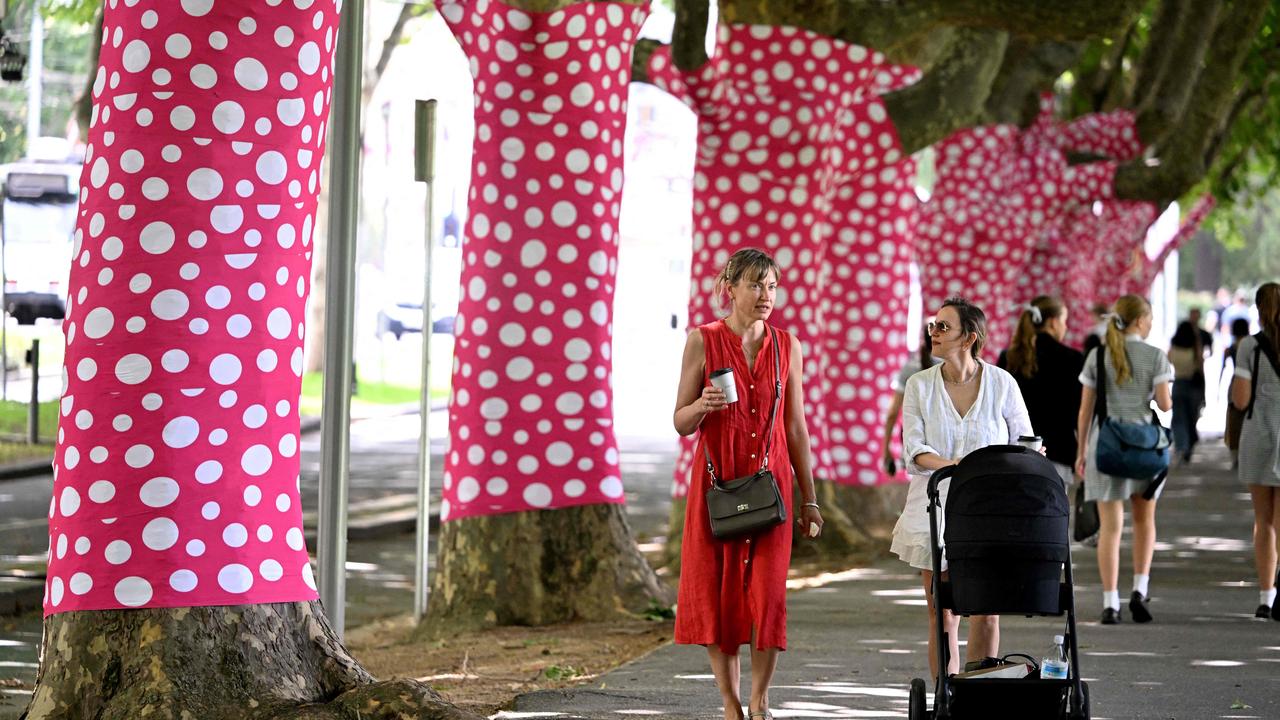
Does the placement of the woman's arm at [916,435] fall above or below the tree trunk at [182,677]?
above

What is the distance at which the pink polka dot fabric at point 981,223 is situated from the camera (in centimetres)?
2247

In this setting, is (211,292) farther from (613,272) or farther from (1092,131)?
(1092,131)

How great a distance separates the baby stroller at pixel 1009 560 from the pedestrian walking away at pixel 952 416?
0.95 m

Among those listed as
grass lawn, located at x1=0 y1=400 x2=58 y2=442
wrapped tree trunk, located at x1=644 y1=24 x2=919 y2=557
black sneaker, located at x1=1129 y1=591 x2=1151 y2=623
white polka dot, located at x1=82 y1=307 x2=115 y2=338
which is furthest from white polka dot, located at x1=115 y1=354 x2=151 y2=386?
grass lawn, located at x1=0 y1=400 x2=58 y2=442

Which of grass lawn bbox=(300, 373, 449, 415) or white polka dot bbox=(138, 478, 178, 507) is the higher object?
white polka dot bbox=(138, 478, 178, 507)

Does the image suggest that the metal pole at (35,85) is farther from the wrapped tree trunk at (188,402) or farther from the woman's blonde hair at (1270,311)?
the wrapped tree trunk at (188,402)

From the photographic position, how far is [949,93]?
16.0m

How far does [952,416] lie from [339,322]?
2.76 meters

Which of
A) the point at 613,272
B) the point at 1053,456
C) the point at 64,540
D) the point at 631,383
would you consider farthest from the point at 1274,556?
the point at 631,383

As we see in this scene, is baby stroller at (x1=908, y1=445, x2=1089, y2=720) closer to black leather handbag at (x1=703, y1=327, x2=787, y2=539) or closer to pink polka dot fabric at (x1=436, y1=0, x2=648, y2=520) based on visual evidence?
black leather handbag at (x1=703, y1=327, x2=787, y2=539)

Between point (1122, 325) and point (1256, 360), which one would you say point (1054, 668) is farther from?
point (1256, 360)

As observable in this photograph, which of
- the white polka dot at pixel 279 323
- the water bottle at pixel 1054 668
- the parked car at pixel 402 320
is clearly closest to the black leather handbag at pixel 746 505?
the water bottle at pixel 1054 668

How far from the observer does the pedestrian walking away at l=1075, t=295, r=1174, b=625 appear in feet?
34.5

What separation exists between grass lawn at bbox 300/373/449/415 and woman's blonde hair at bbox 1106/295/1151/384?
24617 millimetres
